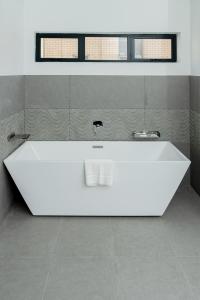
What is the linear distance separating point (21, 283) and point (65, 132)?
2785 millimetres

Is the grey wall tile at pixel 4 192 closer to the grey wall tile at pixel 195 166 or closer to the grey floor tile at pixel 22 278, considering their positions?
the grey floor tile at pixel 22 278

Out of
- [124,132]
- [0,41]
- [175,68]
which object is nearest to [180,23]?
[175,68]

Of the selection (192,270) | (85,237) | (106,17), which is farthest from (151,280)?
(106,17)

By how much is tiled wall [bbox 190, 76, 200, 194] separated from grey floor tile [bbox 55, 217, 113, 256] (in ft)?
5.04

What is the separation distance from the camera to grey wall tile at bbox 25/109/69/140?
5.36m

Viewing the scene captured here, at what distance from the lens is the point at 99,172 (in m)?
4.11

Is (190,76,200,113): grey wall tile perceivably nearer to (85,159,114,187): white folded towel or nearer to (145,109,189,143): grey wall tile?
(145,109,189,143): grey wall tile

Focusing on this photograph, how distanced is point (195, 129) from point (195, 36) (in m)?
1.16

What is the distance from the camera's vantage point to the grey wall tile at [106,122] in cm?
536

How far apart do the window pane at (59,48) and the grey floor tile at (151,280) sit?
3.07 m

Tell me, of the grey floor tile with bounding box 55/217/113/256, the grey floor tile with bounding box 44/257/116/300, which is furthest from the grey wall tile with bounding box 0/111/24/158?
the grey floor tile with bounding box 44/257/116/300

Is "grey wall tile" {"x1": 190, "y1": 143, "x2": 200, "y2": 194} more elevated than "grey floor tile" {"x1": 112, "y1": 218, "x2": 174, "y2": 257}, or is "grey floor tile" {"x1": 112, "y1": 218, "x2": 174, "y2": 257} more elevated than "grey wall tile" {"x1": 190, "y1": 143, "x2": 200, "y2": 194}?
"grey wall tile" {"x1": 190, "y1": 143, "x2": 200, "y2": 194}

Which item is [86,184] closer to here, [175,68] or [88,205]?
[88,205]

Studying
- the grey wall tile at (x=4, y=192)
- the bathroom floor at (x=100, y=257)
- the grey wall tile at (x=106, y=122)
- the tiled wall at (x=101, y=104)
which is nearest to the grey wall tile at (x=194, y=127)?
the tiled wall at (x=101, y=104)
